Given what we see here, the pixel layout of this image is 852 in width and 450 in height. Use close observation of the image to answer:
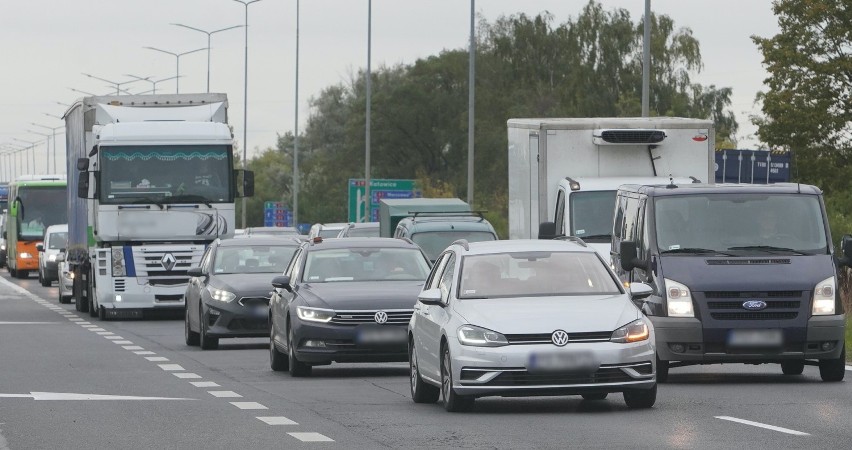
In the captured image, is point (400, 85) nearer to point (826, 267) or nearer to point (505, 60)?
point (505, 60)

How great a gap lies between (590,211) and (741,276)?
26.3ft

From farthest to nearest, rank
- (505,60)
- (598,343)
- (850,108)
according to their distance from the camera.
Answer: (505,60)
(850,108)
(598,343)

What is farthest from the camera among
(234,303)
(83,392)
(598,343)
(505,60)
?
(505,60)

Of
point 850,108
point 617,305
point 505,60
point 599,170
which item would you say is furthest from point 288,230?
point 505,60

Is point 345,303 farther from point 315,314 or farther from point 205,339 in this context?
point 205,339

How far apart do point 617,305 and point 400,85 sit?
335 feet

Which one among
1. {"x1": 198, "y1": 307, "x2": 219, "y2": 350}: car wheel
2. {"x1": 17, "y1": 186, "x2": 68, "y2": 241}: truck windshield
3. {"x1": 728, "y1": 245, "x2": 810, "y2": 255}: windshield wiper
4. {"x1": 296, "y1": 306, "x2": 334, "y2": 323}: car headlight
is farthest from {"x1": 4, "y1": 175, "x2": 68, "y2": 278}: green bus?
{"x1": 728, "y1": 245, "x2": 810, "y2": 255}: windshield wiper

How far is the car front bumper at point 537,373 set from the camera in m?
15.0

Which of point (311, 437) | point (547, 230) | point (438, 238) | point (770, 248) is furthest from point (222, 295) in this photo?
point (311, 437)

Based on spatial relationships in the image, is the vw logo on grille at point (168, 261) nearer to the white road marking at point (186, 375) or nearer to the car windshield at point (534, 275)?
the white road marking at point (186, 375)

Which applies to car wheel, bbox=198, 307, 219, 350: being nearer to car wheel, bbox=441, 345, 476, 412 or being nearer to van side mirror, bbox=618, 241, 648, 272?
van side mirror, bbox=618, 241, 648, 272

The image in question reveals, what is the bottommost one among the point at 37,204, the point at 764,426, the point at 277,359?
the point at 277,359

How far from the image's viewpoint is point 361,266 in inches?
848

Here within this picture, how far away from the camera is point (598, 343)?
592 inches
